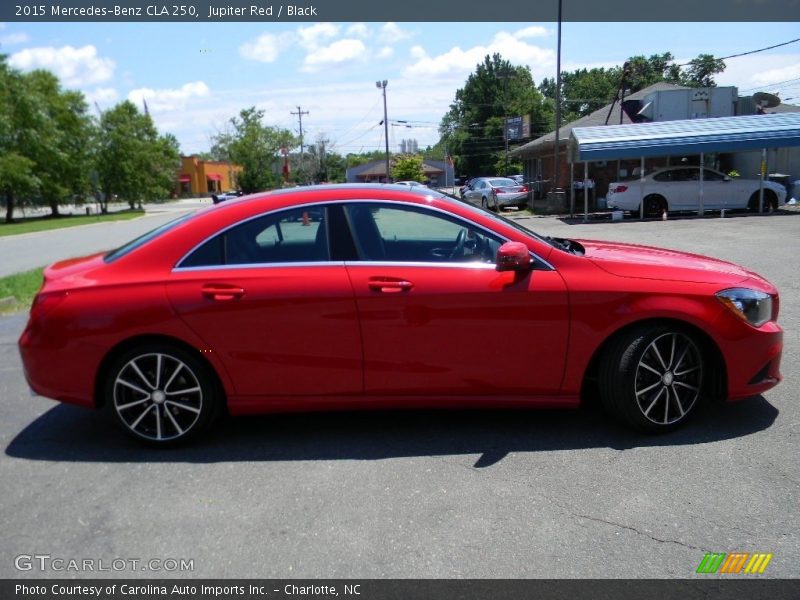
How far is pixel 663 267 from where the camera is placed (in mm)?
4250

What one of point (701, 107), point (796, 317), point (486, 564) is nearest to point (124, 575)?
point (486, 564)

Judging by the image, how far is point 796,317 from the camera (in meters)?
7.10

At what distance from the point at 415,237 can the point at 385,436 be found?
132 centimetres

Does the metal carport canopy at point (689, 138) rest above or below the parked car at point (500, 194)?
above

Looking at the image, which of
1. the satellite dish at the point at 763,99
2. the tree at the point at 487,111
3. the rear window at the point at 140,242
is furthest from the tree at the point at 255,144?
the rear window at the point at 140,242

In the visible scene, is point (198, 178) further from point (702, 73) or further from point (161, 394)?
point (161, 394)

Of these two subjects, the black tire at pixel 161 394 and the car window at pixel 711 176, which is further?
the car window at pixel 711 176

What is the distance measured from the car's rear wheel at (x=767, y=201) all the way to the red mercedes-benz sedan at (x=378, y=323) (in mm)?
20507

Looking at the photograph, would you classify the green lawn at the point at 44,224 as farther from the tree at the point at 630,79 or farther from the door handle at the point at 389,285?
the tree at the point at 630,79

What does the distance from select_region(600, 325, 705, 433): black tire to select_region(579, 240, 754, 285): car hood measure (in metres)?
0.33

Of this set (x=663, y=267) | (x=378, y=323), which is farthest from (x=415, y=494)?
(x=663, y=267)

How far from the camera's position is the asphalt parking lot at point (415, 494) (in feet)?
10.1

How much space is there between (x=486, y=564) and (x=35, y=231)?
36071mm
